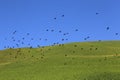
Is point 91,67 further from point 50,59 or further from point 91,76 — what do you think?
point 50,59

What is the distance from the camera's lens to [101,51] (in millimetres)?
88625

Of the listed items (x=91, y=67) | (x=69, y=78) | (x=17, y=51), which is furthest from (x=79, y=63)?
(x=17, y=51)

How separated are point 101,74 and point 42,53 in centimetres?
3459

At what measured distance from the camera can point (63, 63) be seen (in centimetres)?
7256

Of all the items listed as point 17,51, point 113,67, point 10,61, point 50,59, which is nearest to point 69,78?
point 113,67

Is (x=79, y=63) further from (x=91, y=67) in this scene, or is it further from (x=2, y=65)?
(x=2, y=65)

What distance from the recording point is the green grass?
5847 cm

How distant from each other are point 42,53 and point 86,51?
930 cm

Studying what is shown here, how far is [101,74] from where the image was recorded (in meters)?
55.7

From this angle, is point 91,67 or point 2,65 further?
point 2,65

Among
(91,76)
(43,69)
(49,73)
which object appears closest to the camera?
(91,76)

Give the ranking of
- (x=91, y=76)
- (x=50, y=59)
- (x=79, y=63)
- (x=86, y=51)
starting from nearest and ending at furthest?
(x=91, y=76) → (x=79, y=63) → (x=50, y=59) → (x=86, y=51)

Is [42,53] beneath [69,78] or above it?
above

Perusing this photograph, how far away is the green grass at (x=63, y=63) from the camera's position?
5847 centimetres
